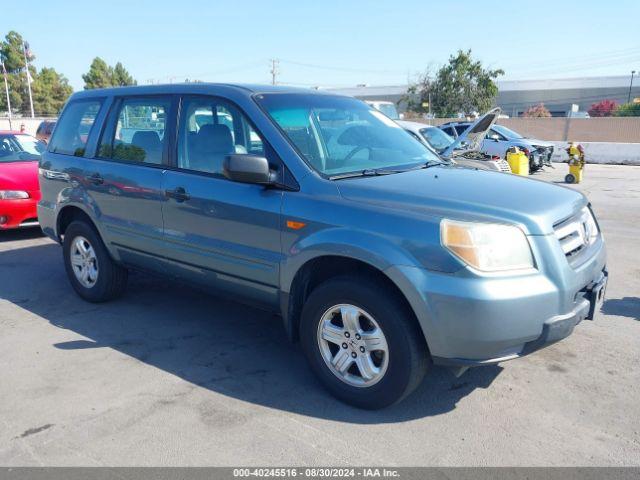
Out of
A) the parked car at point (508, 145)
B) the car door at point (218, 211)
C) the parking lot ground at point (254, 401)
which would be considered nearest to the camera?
the parking lot ground at point (254, 401)

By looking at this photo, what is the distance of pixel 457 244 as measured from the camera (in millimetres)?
3010

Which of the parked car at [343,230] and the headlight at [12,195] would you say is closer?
the parked car at [343,230]

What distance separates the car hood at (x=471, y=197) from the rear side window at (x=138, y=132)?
5.87ft

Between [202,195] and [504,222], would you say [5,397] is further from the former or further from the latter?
[504,222]

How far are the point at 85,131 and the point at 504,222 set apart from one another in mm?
4029

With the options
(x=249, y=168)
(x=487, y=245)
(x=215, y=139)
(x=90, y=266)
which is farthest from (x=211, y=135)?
(x=487, y=245)

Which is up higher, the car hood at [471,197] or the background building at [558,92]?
the background building at [558,92]

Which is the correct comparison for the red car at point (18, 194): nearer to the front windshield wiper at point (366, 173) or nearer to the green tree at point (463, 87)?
the front windshield wiper at point (366, 173)

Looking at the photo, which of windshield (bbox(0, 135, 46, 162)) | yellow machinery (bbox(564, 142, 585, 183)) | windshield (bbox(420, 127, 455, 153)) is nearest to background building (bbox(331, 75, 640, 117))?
yellow machinery (bbox(564, 142, 585, 183))

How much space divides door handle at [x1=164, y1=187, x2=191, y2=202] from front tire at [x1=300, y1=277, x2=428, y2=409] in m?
1.30

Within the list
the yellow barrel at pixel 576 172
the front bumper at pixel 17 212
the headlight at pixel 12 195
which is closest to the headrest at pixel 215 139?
the front bumper at pixel 17 212

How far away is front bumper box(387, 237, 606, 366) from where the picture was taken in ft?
9.64

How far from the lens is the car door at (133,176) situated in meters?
4.51

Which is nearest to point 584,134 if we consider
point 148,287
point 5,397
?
point 148,287
